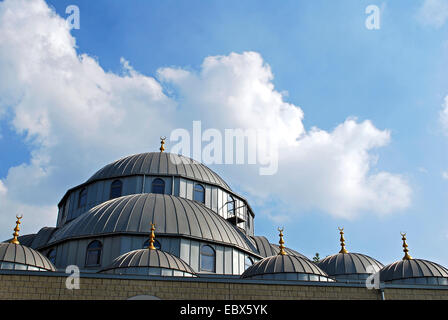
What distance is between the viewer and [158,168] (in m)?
29.0

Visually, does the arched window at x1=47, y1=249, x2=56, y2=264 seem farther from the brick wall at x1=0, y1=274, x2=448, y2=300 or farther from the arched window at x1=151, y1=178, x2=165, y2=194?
the brick wall at x1=0, y1=274, x2=448, y2=300

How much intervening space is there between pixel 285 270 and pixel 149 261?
4893 millimetres

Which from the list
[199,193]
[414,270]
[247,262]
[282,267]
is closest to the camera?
[282,267]

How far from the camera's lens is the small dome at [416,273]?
2019 cm

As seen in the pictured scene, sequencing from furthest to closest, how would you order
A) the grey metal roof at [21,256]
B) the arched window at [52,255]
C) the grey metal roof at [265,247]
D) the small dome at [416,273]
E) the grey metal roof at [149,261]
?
the grey metal roof at [265,247] → the arched window at [52,255] → the small dome at [416,273] → the grey metal roof at [21,256] → the grey metal roof at [149,261]

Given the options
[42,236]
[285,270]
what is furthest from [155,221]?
[42,236]

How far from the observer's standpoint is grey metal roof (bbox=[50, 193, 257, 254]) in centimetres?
2128

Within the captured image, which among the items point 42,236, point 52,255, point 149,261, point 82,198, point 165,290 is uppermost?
point 82,198

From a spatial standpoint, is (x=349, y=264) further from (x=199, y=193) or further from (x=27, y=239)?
(x=27, y=239)

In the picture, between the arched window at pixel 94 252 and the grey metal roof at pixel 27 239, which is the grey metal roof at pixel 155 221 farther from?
the grey metal roof at pixel 27 239

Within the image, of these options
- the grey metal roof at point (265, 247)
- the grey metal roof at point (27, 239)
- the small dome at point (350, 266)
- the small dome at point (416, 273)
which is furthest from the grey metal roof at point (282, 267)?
the grey metal roof at point (27, 239)

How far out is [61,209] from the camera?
1211 inches

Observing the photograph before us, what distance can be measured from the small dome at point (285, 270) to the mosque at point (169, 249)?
36mm
